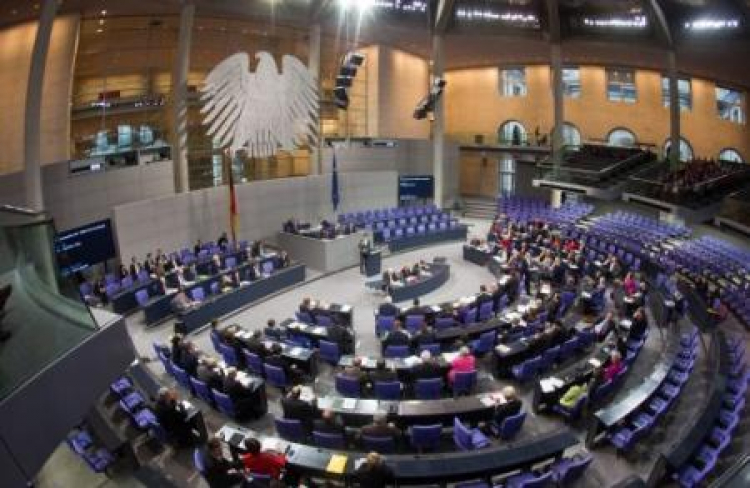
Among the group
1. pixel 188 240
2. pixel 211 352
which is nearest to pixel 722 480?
pixel 211 352

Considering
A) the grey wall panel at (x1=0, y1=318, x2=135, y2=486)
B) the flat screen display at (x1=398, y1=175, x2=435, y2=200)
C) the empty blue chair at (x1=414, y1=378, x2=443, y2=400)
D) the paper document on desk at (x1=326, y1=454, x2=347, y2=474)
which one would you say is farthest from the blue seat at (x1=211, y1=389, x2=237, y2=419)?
the flat screen display at (x1=398, y1=175, x2=435, y2=200)

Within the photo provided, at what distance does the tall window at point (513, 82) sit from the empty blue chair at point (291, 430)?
29.0 meters

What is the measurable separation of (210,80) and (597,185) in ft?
58.9

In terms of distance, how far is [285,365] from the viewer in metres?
11.8

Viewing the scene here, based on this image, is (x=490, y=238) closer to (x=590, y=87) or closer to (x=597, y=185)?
(x=597, y=185)

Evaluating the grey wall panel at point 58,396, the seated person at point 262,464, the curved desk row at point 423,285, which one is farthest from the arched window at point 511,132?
the grey wall panel at point 58,396

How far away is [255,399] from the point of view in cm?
1045

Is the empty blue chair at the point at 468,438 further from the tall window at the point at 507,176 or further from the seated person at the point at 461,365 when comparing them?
the tall window at the point at 507,176

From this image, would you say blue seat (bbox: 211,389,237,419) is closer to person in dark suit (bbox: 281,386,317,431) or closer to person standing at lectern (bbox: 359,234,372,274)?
person in dark suit (bbox: 281,386,317,431)

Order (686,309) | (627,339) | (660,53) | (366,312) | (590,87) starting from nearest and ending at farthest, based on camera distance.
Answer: (627,339) < (686,309) < (366,312) < (660,53) < (590,87)

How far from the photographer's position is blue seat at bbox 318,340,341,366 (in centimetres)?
1243

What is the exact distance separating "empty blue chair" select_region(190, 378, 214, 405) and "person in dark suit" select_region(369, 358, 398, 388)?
3015mm

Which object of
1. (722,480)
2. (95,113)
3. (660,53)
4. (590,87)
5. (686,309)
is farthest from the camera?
(590,87)

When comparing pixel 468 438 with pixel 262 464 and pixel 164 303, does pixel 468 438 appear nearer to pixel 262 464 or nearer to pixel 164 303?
pixel 262 464
